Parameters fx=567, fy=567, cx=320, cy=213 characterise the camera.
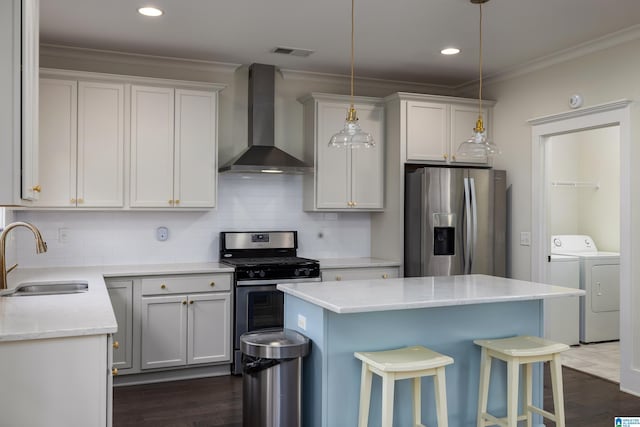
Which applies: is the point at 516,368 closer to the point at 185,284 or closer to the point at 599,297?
the point at 185,284

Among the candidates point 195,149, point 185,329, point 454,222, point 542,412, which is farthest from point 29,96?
point 454,222

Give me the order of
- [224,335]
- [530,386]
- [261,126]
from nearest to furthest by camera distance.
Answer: [530,386], [224,335], [261,126]

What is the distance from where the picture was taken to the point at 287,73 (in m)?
5.36

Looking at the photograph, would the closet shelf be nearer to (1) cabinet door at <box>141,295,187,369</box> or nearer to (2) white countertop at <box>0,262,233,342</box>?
(1) cabinet door at <box>141,295,187,369</box>

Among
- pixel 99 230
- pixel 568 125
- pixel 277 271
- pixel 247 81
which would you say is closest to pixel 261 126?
pixel 247 81

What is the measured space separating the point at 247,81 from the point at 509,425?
3687mm

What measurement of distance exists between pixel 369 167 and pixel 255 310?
1.75m

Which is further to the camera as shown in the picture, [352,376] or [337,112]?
[337,112]

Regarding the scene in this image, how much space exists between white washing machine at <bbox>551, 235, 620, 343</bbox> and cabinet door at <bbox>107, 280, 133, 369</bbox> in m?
4.25

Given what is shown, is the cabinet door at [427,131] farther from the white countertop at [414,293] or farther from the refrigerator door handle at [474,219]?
the white countertop at [414,293]

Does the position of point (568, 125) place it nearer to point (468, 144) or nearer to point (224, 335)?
point (468, 144)

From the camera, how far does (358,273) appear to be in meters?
5.11

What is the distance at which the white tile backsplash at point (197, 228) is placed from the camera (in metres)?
4.65

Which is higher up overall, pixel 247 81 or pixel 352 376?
pixel 247 81
